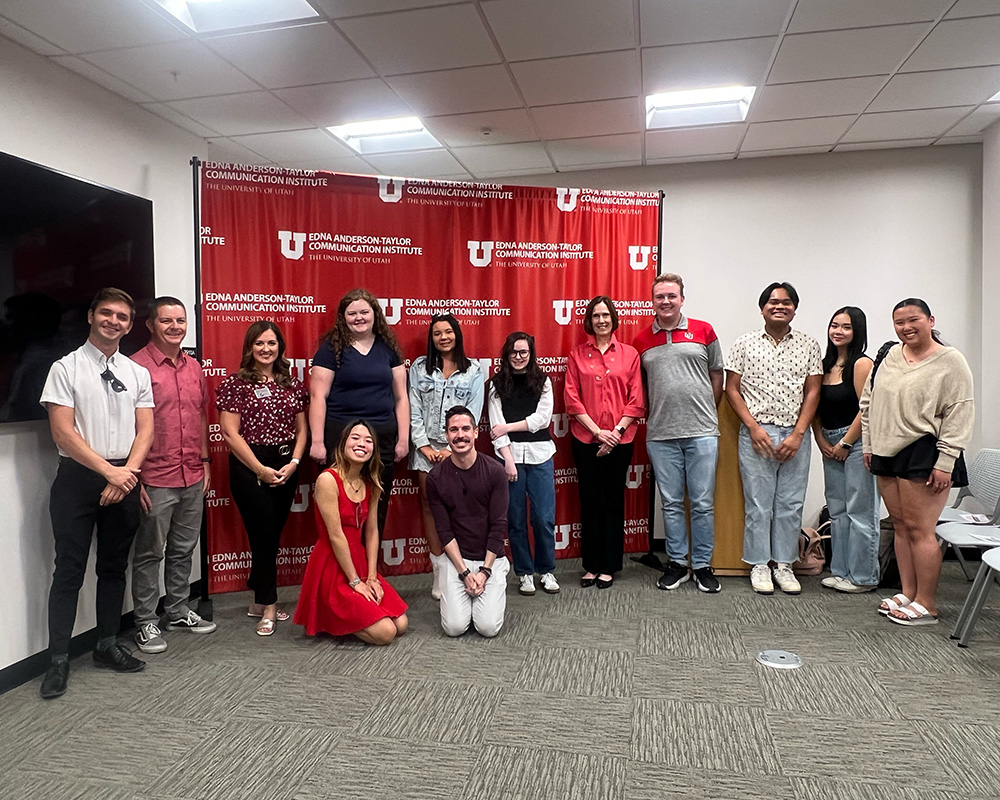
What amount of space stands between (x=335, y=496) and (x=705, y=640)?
1.86m

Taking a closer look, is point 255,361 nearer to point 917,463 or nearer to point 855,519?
point 917,463

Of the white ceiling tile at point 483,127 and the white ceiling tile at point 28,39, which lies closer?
the white ceiling tile at point 28,39

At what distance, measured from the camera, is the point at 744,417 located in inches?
148

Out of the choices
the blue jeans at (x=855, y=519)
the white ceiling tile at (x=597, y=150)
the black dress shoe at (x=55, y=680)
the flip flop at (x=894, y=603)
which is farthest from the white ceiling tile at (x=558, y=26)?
the black dress shoe at (x=55, y=680)

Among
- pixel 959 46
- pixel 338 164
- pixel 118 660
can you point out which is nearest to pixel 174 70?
pixel 338 164

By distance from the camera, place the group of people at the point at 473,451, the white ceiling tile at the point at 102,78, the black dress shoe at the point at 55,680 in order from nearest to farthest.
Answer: the black dress shoe at the point at 55,680, the group of people at the point at 473,451, the white ceiling tile at the point at 102,78

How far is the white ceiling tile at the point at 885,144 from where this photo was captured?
178 inches

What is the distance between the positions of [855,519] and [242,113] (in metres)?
4.31

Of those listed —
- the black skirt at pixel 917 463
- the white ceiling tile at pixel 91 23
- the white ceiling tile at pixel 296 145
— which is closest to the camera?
the white ceiling tile at pixel 91 23

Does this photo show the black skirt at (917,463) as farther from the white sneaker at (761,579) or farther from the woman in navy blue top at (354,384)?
the woman in navy blue top at (354,384)

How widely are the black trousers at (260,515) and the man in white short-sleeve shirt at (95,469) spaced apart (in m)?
0.49

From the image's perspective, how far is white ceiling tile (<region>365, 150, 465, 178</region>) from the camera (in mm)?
4688

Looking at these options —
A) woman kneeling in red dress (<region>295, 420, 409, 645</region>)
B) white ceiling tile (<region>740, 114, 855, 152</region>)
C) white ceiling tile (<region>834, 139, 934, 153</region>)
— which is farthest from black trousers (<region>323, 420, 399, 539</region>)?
white ceiling tile (<region>834, 139, 934, 153</region>)

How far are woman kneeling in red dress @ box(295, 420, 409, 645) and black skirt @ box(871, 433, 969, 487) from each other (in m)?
2.49
